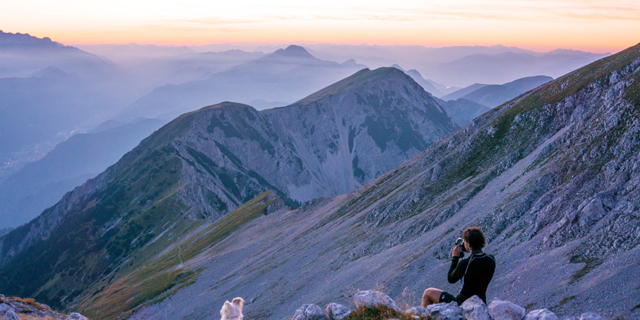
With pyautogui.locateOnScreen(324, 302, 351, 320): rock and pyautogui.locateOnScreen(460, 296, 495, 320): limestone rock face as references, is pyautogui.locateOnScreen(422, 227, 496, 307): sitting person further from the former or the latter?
pyautogui.locateOnScreen(324, 302, 351, 320): rock

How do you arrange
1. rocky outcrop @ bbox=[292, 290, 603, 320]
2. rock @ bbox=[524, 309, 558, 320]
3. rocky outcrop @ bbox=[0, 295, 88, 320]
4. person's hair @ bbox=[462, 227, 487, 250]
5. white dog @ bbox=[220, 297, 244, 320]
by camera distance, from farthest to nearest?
rocky outcrop @ bbox=[0, 295, 88, 320], white dog @ bbox=[220, 297, 244, 320], rocky outcrop @ bbox=[292, 290, 603, 320], person's hair @ bbox=[462, 227, 487, 250], rock @ bbox=[524, 309, 558, 320]

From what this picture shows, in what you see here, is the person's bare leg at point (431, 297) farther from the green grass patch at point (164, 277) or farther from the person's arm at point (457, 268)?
the green grass patch at point (164, 277)

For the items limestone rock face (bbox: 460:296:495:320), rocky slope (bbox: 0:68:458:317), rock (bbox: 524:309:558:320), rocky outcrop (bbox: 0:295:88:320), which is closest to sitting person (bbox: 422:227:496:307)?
limestone rock face (bbox: 460:296:495:320)

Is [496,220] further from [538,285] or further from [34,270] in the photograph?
[34,270]

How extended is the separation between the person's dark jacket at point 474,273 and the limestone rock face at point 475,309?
0.69 feet

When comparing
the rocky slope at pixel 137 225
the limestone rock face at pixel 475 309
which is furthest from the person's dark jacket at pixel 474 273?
the rocky slope at pixel 137 225

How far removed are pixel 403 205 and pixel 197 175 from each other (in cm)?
12402

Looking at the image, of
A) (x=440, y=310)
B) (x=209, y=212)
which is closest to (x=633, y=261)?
(x=440, y=310)

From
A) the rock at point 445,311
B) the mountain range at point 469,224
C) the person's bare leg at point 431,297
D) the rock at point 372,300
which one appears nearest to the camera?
the rock at point 445,311

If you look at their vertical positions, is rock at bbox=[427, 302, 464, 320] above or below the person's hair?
below

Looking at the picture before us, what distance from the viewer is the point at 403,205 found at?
53594 mm

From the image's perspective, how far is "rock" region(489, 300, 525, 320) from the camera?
11.5m

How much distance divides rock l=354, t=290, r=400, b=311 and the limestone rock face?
2384 mm

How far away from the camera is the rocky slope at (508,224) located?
2097cm
